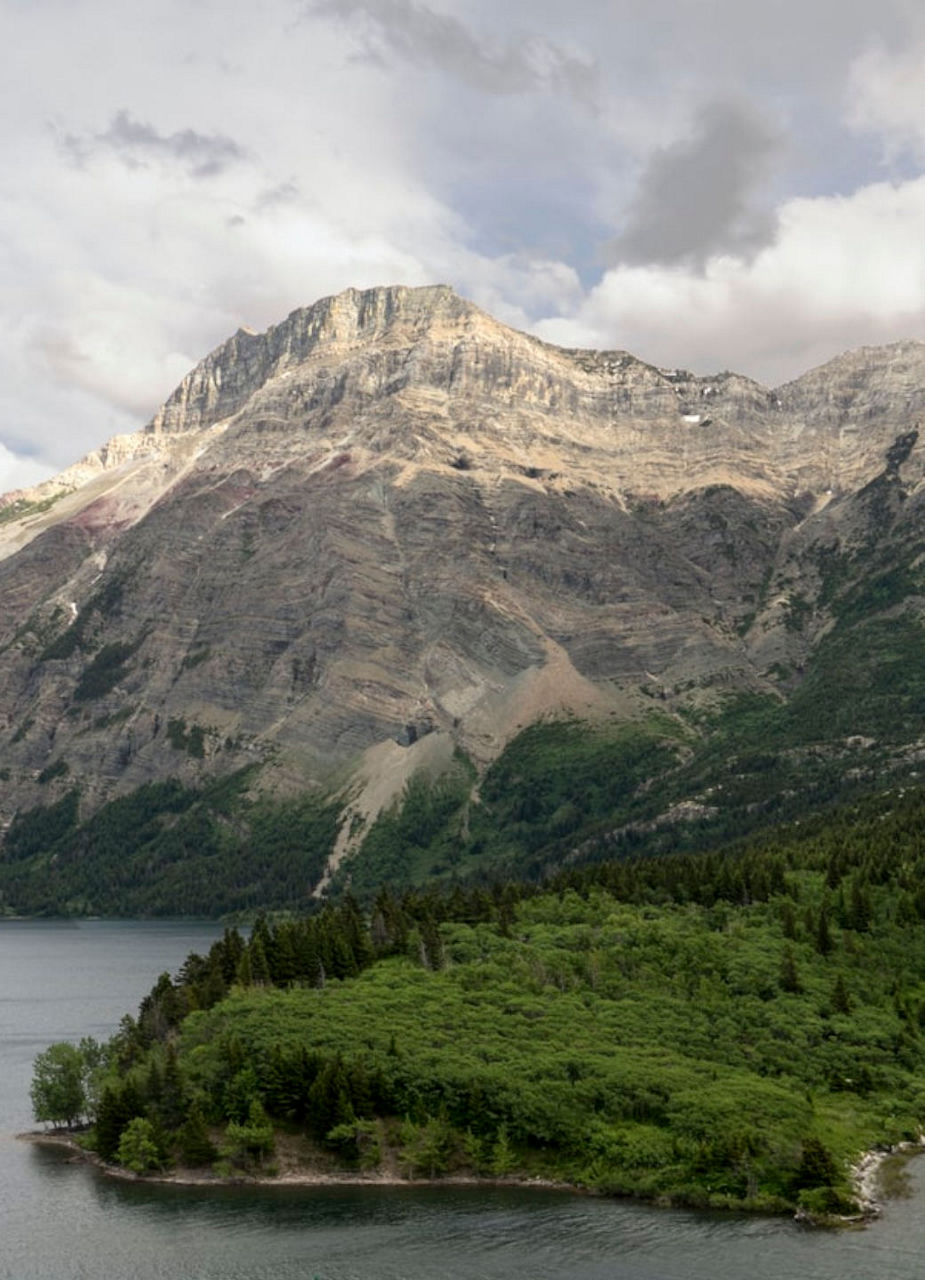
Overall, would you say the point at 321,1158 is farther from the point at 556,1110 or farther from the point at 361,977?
the point at 361,977

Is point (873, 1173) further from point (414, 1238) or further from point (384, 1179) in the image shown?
point (384, 1179)

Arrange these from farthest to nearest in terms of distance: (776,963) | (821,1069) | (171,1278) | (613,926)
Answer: (613,926) → (776,963) → (821,1069) → (171,1278)

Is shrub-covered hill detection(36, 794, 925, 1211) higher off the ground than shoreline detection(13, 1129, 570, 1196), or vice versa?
shrub-covered hill detection(36, 794, 925, 1211)

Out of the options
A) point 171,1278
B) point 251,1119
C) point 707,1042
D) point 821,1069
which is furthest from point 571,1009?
point 171,1278

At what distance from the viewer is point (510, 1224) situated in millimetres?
125938

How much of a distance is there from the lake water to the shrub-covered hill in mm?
5679

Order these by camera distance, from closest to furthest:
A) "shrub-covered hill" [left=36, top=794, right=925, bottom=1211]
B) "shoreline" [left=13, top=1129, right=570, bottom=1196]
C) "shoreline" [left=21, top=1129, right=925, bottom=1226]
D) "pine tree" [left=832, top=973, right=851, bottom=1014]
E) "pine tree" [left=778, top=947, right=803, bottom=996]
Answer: "shoreline" [left=21, top=1129, right=925, bottom=1226] → "shoreline" [left=13, top=1129, right=570, bottom=1196] → "shrub-covered hill" [left=36, top=794, right=925, bottom=1211] → "pine tree" [left=832, top=973, right=851, bottom=1014] → "pine tree" [left=778, top=947, right=803, bottom=996]

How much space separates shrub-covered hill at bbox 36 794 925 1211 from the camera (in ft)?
456

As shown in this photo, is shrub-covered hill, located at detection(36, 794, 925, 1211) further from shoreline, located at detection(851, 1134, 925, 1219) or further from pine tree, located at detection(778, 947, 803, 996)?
shoreline, located at detection(851, 1134, 925, 1219)

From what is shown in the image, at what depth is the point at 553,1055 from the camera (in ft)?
490

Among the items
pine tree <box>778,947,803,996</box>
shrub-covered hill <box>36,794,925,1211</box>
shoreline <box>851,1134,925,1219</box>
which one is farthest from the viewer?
pine tree <box>778,947,803,996</box>

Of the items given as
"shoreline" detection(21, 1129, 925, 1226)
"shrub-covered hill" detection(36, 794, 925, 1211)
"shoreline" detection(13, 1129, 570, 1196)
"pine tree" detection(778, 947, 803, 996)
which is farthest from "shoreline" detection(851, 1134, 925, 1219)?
"pine tree" detection(778, 947, 803, 996)

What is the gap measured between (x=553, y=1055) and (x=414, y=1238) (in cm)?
3037

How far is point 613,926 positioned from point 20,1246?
88478mm
